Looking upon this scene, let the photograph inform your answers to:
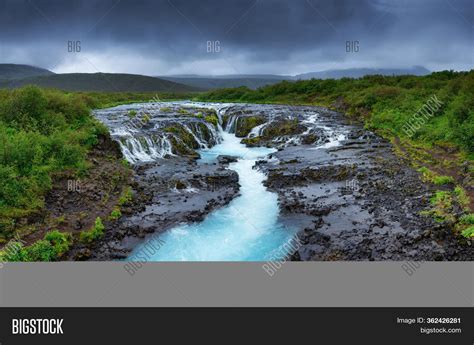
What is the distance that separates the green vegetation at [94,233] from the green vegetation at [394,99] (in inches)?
695

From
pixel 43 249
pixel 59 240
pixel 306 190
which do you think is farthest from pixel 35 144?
pixel 306 190

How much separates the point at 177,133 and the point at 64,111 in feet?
24.7

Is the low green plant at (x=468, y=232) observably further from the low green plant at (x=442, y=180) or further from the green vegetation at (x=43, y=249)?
the green vegetation at (x=43, y=249)

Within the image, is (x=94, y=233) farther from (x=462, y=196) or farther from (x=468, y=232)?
(x=462, y=196)

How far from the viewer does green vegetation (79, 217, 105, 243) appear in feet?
Answer: 38.4

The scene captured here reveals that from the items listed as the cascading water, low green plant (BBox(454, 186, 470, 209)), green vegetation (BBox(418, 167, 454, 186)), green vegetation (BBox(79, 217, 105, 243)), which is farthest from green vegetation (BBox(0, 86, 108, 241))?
green vegetation (BBox(418, 167, 454, 186))

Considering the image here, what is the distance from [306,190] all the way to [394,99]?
25.0 metres

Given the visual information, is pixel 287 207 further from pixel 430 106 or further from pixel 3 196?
pixel 430 106

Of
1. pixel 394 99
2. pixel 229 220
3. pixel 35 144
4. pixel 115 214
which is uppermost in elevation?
pixel 394 99

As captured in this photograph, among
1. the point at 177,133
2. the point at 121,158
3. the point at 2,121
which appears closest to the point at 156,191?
the point at 121,158

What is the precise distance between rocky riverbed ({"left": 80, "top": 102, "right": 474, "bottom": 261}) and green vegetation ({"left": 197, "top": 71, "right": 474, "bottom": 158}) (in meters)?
2.87

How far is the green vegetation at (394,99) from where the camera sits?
22.8 m

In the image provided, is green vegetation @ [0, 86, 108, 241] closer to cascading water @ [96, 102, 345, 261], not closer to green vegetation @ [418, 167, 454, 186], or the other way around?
cascading water @ [96, 102, 345, 261]

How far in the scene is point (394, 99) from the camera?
37.0m
